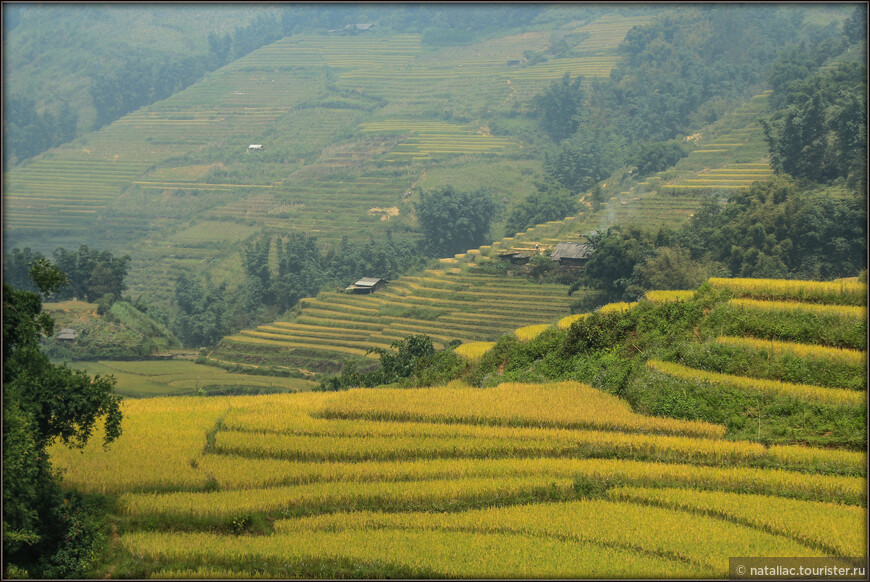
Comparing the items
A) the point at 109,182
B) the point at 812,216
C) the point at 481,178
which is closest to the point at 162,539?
the point at 812,216

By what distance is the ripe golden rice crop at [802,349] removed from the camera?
1334cm

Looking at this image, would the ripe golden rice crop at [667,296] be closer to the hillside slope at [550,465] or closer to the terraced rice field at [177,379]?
the hillside slope at [550,465]

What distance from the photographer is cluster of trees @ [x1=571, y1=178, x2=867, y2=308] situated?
29.7 m

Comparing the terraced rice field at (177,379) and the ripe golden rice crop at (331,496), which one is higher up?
A: the ripe golden rice crop at (331,496)

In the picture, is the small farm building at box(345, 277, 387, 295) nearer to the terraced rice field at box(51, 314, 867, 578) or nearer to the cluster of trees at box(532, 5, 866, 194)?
the cluster of trees at box(532, 5, 866, 194)

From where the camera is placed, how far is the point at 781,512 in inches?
412

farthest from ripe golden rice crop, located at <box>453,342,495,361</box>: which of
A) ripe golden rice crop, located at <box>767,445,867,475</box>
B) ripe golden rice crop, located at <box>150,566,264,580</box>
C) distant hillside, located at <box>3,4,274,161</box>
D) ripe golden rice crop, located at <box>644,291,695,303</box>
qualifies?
distant hillside, located at <box>3,4,274,161</box>

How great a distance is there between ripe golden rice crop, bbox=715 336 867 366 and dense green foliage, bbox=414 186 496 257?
127ft

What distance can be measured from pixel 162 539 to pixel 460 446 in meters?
4.69

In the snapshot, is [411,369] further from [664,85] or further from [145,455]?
[664,85]

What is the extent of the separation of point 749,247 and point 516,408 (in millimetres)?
19338

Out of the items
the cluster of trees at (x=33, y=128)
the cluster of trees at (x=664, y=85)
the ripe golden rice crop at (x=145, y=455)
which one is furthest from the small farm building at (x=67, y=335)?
the cluster of trees at (x=33, y=128)

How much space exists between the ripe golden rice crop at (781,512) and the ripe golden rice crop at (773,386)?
7.84ft

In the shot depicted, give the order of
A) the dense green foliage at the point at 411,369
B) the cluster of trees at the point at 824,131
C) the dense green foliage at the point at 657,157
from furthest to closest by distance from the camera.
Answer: the dense green foliage at the point at 657,157, the cluster of trees at the point at 824,131, the dense green foliage at the point at 411,369
